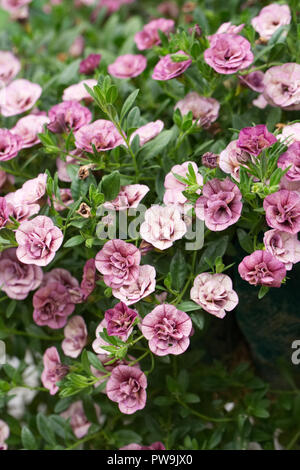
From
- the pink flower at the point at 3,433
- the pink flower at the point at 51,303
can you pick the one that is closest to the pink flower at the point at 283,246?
the pink flower at the point at 51,303

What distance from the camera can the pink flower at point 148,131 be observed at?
979 millimetres

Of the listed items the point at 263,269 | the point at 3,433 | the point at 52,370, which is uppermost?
the point at 263,269

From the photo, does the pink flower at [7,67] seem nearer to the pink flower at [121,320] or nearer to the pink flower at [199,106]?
the pink flower at [199,106]

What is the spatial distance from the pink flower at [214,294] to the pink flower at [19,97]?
0.49m

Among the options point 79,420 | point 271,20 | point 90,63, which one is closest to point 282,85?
point 271,20

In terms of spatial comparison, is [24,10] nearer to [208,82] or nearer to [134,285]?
[208,82]

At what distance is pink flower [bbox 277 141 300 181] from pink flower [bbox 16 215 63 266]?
344 millimetres

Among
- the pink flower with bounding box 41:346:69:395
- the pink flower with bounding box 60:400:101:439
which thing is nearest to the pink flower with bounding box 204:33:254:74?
the pink flower with bounding box 41:346:69:395

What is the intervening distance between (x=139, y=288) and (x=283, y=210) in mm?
236

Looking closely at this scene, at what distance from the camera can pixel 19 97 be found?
1122 millimetres

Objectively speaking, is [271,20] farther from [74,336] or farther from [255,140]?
[74,336]

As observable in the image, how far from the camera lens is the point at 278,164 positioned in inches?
34.0

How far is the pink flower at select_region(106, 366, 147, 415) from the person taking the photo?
886 mm

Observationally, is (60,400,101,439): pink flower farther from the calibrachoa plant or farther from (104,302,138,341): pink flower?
(104,302,138,341): pink flower
